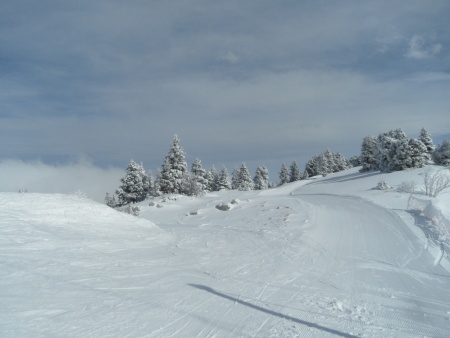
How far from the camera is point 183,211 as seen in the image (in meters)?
29.8

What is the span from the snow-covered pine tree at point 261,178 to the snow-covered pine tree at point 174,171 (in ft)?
128

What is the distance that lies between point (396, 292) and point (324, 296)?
194 cm

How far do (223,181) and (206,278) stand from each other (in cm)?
6240

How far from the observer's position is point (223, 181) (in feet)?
234

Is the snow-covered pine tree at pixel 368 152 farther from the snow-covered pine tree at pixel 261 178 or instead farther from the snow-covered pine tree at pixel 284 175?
the snow-covered pine tree at pixel 284 175

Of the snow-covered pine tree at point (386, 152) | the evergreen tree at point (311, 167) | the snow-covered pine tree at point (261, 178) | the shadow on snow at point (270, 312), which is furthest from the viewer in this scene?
the evergreen tree at point (311, 167)

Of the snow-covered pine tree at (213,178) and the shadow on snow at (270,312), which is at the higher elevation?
the snow-covered pine tree at (213,178)

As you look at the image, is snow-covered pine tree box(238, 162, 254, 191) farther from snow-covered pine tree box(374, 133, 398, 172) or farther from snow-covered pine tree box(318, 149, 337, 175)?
snow-covered pine tree box(374, 133, 398, 172)

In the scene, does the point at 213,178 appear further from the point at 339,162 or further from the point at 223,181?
the point at 339,162

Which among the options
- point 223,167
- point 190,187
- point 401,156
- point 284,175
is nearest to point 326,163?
point 284,175

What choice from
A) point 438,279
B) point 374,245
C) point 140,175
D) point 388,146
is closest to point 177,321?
point 438,279

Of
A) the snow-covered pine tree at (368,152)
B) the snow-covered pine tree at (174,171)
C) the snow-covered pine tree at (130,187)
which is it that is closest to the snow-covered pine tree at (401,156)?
the snow-covered pine tree at (368,152)

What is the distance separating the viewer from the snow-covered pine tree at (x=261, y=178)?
79938 mm

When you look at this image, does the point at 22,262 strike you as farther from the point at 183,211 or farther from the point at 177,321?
the point at 183,211
